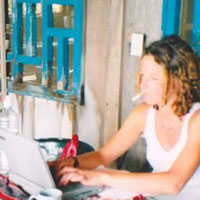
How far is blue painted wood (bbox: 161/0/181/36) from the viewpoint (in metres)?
A: 2.84

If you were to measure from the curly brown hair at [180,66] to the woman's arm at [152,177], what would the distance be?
0.21 meters

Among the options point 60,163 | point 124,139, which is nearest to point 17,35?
point 124,139

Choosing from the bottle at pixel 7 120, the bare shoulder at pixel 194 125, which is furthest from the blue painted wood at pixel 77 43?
the bare shoulder at pixel 194 125

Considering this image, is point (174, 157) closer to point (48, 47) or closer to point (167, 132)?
point (167, 132)

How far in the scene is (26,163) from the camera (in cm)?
182

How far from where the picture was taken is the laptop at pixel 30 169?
174cm

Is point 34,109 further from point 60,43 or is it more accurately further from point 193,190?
point 193,190

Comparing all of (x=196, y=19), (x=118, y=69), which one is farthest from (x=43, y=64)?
(x=196, y=19)

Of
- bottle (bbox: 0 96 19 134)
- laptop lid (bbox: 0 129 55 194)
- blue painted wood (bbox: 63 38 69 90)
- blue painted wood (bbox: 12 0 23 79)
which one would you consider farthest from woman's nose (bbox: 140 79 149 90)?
blue painted wood (bbox: 12 0 23 79)

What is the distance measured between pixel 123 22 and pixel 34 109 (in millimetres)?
1088

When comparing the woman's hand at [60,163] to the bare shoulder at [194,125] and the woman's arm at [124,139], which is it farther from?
the bare shoulder at [194,125]

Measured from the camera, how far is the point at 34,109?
12.3 ft

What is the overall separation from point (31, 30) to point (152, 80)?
175cm

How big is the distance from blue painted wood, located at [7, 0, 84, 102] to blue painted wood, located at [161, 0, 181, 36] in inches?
26.2
